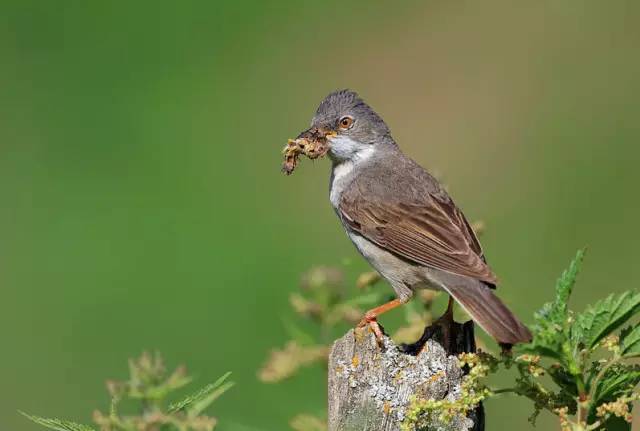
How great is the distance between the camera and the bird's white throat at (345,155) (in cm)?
594

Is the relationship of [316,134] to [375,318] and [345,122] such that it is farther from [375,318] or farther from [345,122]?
[375,318]

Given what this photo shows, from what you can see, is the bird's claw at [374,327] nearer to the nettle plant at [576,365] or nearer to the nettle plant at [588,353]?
the nettle plant at [576,365]

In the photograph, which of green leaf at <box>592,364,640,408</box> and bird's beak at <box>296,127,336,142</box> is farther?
bird's beak at <box>296,127,336,142</box>

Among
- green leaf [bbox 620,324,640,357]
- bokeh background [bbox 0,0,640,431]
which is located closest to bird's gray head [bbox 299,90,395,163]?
bokeh background [bbox 0,0,640,431]

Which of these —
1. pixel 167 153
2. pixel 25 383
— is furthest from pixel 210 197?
pixel 25 383

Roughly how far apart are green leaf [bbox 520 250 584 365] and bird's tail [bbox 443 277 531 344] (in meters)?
0.59

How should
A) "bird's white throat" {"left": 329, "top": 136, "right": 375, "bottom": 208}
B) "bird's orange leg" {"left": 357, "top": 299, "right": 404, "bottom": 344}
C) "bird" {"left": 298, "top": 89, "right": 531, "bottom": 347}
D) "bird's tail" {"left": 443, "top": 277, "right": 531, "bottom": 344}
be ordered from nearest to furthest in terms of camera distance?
"bird's tail" {"left": 443, "top": 277, "right": 531, "bottom": 344}, "bird's orange leg" {"left": 357, "top": 299, "right": 404, "bottom": 344}, "bird" {"left": 298, "top": 89, "right": 531, "bottom": 347}, "bird's white throat" {"left": 329, "top": 136, "right": 375, "bottom": 208}

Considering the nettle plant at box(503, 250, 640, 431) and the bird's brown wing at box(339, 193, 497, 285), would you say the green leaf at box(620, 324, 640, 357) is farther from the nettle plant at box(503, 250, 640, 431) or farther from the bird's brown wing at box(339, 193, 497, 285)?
the bird's brown wing at box(339, 193, 497, 285)

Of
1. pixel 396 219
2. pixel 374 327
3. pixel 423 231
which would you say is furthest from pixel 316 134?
pixel 374 327

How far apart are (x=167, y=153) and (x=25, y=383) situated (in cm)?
345

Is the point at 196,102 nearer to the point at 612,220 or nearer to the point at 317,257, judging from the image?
the point at 317,257

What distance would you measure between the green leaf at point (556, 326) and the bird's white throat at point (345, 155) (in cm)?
286

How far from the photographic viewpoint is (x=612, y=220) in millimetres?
9586

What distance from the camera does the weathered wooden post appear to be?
3.64 meters
